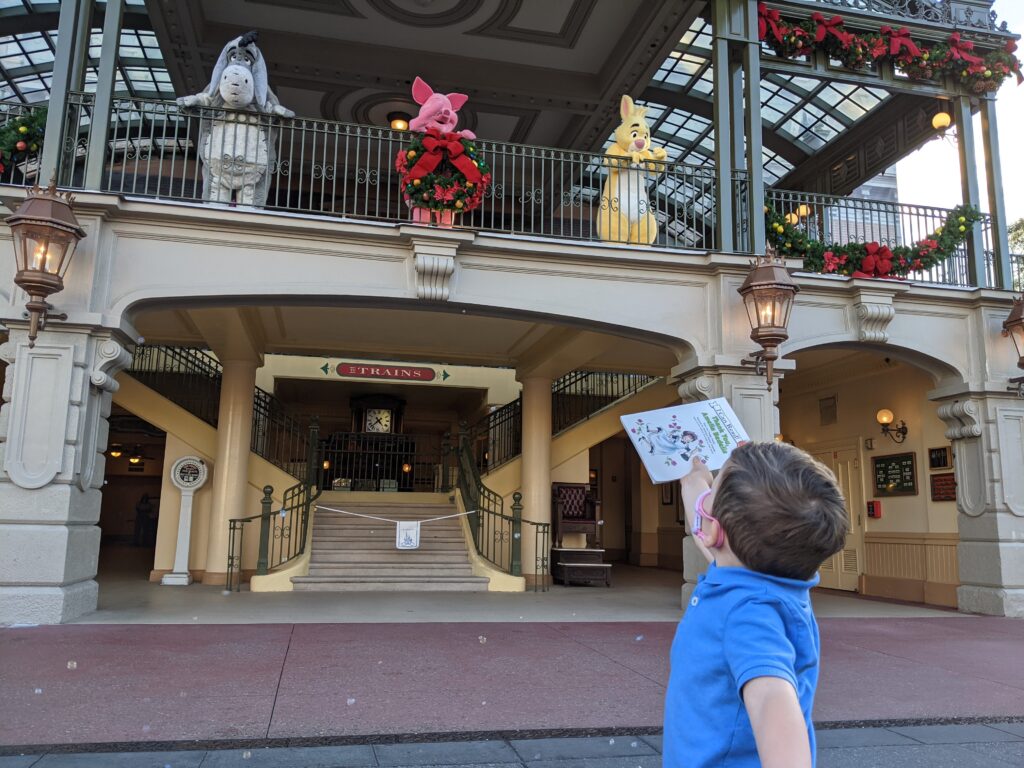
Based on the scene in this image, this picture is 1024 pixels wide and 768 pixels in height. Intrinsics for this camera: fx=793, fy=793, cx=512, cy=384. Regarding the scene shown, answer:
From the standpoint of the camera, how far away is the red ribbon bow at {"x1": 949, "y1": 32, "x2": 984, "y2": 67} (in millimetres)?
10281

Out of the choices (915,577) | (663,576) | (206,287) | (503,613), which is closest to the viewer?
(206,287)

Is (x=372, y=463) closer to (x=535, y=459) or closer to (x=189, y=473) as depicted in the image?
(x=535, y=459)

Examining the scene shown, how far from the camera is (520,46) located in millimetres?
11828

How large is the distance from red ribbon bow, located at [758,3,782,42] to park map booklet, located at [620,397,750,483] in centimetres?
903

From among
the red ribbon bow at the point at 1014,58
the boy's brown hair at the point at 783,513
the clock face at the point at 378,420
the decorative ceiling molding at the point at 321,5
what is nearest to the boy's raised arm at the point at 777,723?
the boy's brown hair at the point at 783,513

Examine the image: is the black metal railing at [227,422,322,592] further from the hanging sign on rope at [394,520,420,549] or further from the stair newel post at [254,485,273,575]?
the hanging sign on rope at [394,520,420,549]

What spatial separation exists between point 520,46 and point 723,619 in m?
11.8

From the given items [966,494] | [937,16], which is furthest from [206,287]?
[937,16]

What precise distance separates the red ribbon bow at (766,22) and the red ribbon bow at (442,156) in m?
4.28

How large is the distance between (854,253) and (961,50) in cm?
331

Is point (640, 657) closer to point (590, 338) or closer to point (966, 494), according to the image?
point (590, 338)

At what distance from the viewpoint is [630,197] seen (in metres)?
9.69

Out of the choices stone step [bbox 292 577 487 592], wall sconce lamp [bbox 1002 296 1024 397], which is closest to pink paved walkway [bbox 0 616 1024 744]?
stone step [bbox 292 577 487 592]

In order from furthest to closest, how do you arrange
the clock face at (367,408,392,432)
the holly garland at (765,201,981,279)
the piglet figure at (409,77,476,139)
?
the clock face at (367,408,392,432) < the holly garland at (765,201,981,279) < the piglet figure at (409,77,476,139)
